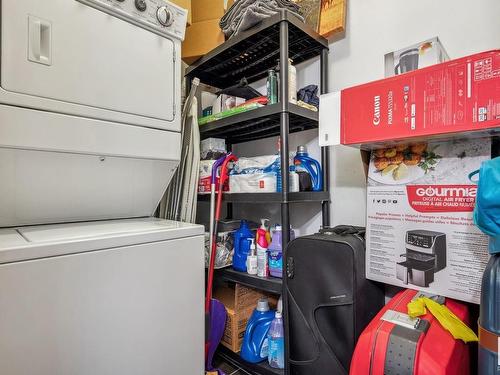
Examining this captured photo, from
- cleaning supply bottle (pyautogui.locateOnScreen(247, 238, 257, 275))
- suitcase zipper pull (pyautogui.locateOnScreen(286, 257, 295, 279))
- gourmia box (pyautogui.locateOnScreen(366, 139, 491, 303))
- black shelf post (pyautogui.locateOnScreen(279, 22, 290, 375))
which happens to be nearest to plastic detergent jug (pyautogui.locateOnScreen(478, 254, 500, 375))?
gourmia box (pyautogui.locateOnScreen(366, 139, 491, 303))

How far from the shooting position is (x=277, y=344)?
4.72 ft

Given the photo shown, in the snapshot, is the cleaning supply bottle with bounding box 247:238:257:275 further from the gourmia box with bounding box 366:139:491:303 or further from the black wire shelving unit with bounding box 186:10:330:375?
the gourmia box with bounding box 366:139:491:303

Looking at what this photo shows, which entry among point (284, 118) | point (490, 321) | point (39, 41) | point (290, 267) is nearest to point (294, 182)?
point (284, 118)

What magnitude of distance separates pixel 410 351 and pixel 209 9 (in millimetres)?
1991

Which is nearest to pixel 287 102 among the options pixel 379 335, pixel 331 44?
pixel 331 44

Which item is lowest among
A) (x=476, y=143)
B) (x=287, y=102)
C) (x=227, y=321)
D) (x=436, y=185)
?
(x=227, y=321)

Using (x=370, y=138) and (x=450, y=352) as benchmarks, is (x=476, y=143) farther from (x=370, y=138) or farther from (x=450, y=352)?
(x=450, y=352)

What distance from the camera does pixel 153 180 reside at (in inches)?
50.6

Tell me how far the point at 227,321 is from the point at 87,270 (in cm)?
105

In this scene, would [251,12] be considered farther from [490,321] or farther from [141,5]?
[490,321]

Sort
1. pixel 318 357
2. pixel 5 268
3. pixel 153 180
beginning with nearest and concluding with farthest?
pixel 5 268 < pixel 318 357 < pixel 153 180

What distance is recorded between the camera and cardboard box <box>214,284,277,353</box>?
1607mm

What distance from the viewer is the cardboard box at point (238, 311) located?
1.61 meters

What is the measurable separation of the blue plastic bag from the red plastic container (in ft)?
1.02
